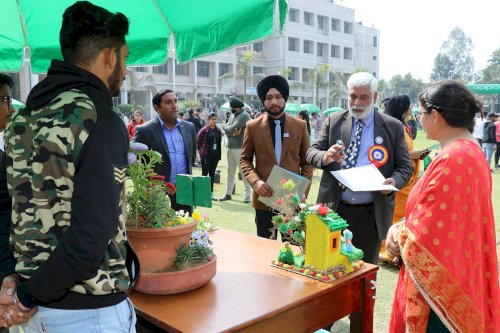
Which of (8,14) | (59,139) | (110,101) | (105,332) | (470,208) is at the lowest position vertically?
(105,332)

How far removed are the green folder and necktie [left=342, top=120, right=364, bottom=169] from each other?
1.27m

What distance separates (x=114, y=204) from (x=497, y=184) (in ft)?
37.1

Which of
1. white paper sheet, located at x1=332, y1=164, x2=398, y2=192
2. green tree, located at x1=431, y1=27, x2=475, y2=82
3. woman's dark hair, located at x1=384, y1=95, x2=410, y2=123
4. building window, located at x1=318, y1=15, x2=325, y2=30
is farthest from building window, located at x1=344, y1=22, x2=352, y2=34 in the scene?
→ white paper sheet, located at x1=332, y1=164, x2=398, y2=192

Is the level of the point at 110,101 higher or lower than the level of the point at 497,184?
higher

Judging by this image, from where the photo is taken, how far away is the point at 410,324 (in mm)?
1997

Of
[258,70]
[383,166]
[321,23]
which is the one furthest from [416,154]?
[321,23]

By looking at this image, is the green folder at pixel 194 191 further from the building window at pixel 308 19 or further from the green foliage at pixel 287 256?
the building window at pixel 308 19

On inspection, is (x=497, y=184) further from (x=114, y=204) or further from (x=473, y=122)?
(x=114, y=204)

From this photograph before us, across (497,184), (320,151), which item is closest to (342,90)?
(497,184)

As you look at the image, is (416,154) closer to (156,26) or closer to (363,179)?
(363,179)

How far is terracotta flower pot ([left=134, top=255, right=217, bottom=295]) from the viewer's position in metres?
1.74

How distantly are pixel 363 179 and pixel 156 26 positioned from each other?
63.2 inches

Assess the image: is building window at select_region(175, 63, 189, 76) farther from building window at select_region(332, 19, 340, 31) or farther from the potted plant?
the potted plant

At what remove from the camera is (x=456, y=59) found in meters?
85.9
